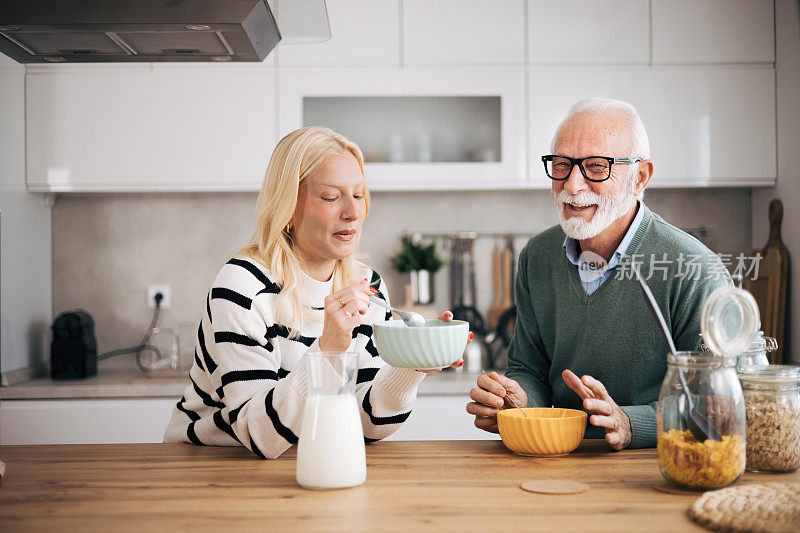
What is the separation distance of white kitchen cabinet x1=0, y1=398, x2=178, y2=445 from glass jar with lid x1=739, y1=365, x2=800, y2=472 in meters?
2.16

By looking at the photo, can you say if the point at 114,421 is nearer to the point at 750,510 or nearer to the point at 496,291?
the point at 496,291

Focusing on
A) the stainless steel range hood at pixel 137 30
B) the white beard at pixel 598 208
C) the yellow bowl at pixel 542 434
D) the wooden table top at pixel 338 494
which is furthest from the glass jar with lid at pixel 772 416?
the stainless steel range hood at pixel 137 30

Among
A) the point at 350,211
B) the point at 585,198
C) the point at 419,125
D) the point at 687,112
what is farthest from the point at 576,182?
the point at 687,112

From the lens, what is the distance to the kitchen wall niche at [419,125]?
10.0 feet

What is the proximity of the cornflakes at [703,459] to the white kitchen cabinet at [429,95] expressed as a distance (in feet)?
6.66

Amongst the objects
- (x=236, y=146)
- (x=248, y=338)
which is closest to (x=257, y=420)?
(x=248, y=338)

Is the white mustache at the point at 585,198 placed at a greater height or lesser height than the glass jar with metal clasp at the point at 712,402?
greater

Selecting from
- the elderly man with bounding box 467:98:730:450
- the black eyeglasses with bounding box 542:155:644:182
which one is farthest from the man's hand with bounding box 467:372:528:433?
the black eyeglasses with bounding box 542:155:644:182

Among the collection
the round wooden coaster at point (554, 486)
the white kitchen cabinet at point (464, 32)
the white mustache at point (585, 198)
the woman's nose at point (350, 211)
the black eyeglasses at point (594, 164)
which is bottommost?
the round wooden coaster at point (554, 486)

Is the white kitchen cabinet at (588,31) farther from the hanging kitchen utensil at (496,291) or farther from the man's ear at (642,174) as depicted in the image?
the man's ear at (642,174)

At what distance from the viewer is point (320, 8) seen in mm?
1482

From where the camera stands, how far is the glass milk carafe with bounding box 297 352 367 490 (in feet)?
3.66

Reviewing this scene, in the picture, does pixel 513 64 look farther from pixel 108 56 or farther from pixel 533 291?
pixel 108 56

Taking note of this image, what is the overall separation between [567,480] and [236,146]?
221cm
